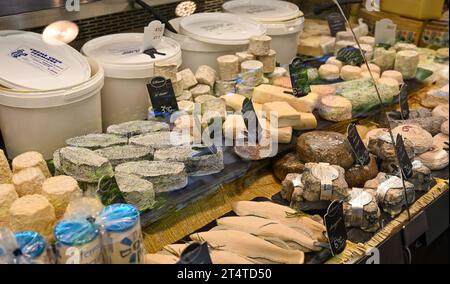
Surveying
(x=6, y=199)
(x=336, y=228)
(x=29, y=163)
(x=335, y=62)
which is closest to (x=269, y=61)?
(x=335, y=62)

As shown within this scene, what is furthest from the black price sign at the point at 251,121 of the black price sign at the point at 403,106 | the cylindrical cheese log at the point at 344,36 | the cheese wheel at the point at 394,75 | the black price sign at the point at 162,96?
the cylindrical cheese log at the point at 344,36

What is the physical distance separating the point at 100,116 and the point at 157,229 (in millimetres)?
560

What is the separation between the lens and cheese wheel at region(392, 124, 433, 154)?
2229 mm

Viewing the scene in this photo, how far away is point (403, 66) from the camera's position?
295 cm

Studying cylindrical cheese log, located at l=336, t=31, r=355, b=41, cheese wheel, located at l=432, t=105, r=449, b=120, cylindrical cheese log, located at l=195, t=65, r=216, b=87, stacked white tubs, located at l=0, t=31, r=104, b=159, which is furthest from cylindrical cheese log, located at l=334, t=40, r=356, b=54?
stacked white tubs, located at l=0, t=31, r=104, b=159

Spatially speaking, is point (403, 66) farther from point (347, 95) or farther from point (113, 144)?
point (113, 144)

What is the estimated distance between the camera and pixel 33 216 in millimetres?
1447

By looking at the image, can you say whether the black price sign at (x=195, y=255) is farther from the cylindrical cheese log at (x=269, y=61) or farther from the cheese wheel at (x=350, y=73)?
the cheese wheel at (x=350, y=73)

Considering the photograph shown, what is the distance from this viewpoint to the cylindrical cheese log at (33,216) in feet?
4.75

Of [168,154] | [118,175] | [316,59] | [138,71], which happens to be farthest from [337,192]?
[316,59]

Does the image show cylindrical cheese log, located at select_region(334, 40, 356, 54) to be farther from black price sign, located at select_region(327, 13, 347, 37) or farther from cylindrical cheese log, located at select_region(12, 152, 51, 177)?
cylindrical cheese log, located at select_region(12, 152, 51, 177)

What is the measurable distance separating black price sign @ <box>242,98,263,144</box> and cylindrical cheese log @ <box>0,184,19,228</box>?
36.5 inches

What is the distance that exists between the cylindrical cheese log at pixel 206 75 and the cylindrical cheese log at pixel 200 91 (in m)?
0.04

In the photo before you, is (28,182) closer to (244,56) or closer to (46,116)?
(46,116)
